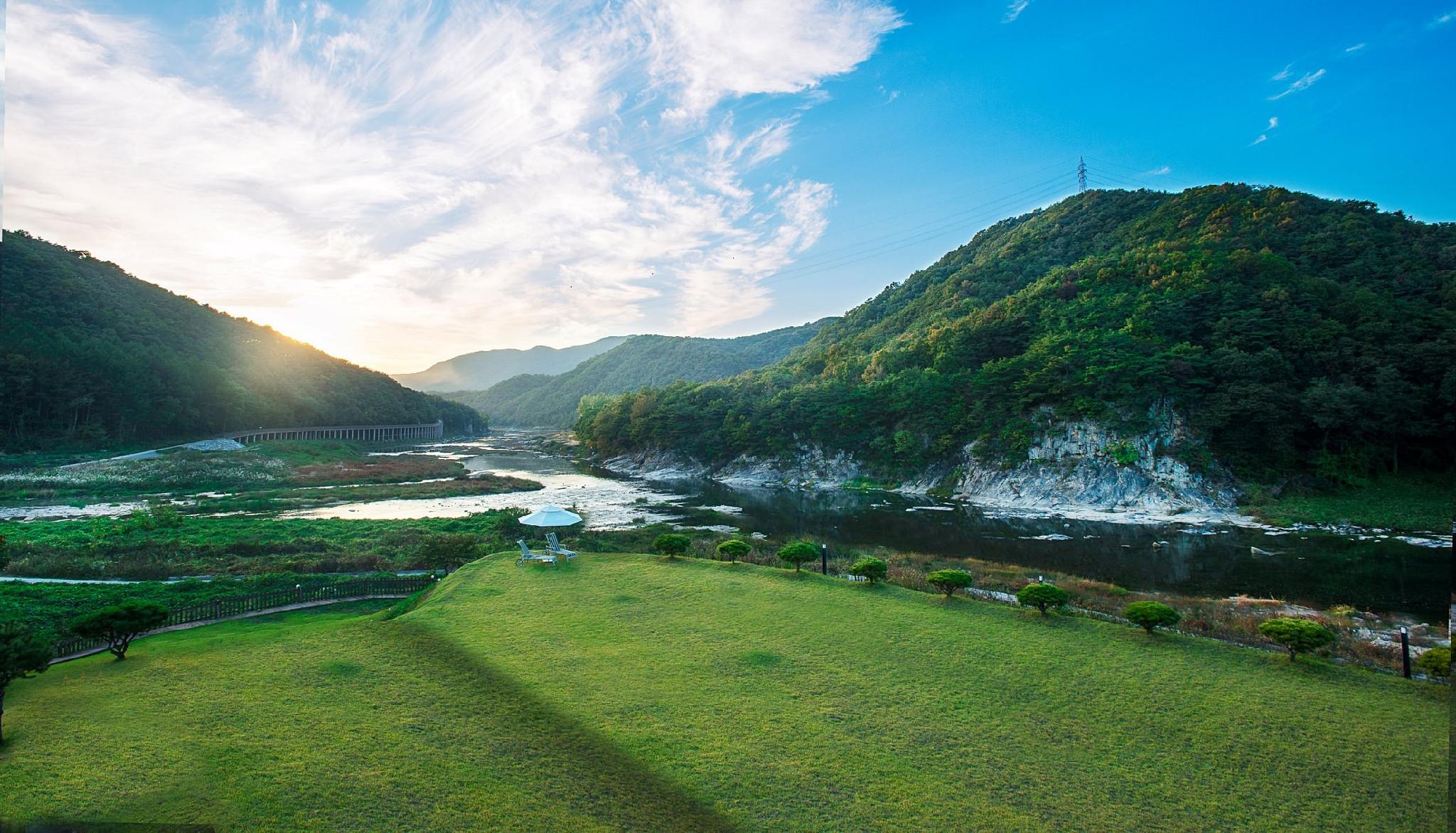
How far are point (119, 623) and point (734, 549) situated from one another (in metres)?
16.2

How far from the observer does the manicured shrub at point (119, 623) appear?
12703 millimetres

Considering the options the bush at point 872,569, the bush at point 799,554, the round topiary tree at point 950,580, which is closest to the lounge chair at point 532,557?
the bush at point 799,554

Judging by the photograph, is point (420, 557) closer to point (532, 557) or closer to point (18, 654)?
point (532, 557)

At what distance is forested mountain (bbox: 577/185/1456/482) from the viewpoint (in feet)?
138

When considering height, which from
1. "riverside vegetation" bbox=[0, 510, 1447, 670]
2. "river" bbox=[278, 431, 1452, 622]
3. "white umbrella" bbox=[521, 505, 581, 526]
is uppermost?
"white umbrella" bbox=[521, 505, 581, 526]

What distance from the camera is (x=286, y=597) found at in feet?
63.3

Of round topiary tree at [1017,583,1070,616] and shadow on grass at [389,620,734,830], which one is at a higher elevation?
round topiary tree at [1017,583,1070,616]

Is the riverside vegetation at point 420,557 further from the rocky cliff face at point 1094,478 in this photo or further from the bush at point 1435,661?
the rocky cliff face at point 1094,478

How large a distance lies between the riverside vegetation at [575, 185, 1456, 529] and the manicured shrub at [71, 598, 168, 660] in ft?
180

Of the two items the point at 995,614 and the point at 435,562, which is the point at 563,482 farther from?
the point at 995,614

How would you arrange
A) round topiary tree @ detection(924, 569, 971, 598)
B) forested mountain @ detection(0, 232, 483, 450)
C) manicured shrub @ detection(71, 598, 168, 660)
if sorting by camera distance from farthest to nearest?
forested mountain @ detection(0, 232, 483, 450) < round topiary tree @ detection(924, 569, 971, 598) < manicured shrub @ detection(71, 598, 168, 660)

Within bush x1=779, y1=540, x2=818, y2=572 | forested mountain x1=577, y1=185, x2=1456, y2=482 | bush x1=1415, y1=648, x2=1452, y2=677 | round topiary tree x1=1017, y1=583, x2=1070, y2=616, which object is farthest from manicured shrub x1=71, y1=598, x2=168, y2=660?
forested mountain x1=577, y1=185, x2=1456, y2=482

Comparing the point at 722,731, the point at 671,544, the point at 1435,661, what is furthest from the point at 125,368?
the point at 1435,661

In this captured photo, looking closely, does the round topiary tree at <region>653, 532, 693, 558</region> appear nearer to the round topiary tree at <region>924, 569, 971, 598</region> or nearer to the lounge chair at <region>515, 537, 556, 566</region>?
the lounge chair at <region>515, 537, 556, 566</region>
